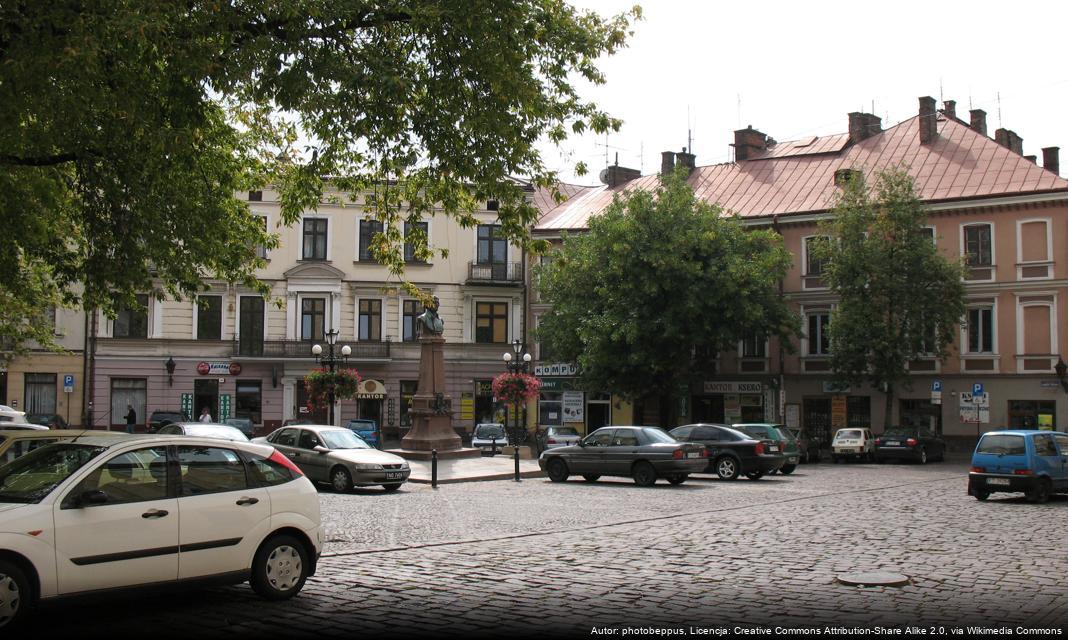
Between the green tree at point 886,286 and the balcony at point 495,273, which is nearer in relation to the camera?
the green tree at point 886,286

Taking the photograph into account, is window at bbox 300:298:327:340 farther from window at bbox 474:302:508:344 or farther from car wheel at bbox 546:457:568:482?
car wheel at bbox 546:457:568:482

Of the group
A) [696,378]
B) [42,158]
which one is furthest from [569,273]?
[42,158]

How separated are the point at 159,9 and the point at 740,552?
29.4 ft

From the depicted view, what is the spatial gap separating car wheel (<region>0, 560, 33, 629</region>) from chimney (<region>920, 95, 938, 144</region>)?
158 feet

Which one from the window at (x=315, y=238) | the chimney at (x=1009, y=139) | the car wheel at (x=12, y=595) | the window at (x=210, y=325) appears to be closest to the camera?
the car wheel at (x=12, y=595)

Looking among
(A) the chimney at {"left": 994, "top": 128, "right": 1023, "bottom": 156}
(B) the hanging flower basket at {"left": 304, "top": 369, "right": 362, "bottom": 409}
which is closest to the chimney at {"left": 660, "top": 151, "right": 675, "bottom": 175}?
(A) the chimney at {"left": 994, "top": 128, "right": 1023, "bottom": 156}

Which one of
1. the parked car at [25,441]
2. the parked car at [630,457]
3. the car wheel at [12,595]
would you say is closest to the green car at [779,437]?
the parked car at [630,457]

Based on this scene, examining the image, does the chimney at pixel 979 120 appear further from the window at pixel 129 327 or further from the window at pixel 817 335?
the window at pixel 129 327

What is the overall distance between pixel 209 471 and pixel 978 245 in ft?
135

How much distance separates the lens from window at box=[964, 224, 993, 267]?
4388 centimetres

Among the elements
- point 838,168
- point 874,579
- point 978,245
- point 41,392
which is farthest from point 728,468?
point 41,392

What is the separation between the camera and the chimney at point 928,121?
162 ft

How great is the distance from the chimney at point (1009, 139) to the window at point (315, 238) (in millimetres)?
32424

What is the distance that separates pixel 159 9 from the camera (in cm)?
1068
